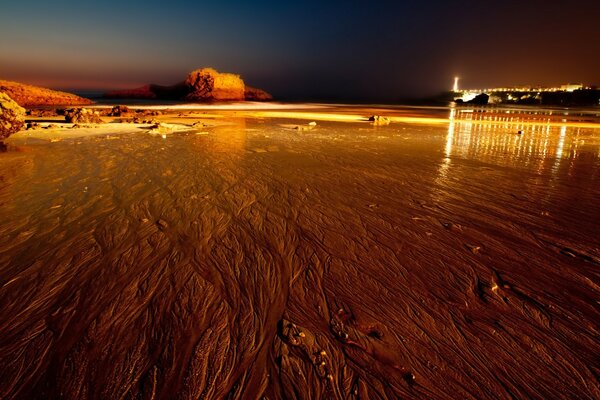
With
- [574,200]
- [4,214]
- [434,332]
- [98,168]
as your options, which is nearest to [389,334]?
[434,332]

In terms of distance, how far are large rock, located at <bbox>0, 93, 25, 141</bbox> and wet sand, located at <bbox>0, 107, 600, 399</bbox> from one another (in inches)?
153

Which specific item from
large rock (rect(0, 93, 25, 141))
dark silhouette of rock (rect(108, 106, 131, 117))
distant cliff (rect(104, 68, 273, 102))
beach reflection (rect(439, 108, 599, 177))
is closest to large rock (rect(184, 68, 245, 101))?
distant cliff (rect(104, 68, 273, 102))

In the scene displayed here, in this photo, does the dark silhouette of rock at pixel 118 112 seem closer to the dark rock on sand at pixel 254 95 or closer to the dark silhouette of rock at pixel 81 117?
the dark silhouette of rock at pixel 81 117

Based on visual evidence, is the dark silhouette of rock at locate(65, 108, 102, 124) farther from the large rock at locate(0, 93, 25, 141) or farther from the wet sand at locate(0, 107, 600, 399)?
the wet sand at locate(0, 107, 600, 399)

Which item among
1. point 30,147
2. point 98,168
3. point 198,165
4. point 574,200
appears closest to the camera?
point 574,200

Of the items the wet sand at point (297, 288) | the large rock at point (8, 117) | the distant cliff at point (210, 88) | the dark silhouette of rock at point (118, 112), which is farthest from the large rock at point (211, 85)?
the wet sand at point (297, 288)

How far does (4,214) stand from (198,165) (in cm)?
299

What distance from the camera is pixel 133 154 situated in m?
6.69

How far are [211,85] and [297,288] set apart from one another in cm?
5989

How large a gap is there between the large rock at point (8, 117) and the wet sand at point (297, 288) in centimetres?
387

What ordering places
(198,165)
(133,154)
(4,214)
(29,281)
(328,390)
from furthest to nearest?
(133,154) < (198,165) < (4,214) < (29,281) < (328,390)

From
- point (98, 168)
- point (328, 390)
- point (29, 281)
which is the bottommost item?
point (328, 390)

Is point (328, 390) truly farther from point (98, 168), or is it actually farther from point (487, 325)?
point (98, 168)

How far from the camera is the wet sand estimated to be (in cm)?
161
